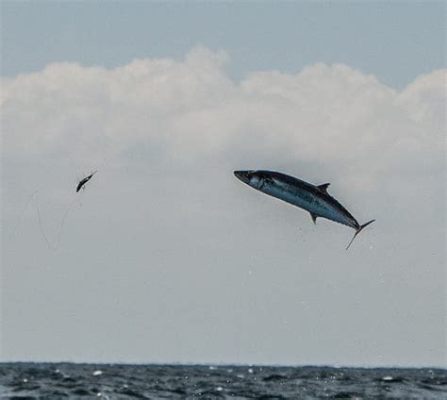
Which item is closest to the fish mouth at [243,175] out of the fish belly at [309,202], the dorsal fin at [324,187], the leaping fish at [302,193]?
the leaping fish at [302,193]

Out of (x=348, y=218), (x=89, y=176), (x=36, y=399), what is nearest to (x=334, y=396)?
(x=36, y=399)

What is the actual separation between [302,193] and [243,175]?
1.30 meters

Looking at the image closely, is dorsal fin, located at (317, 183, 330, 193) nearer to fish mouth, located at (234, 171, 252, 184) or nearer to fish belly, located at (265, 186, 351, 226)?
fish belly, located at (265, 186, 351, 226)

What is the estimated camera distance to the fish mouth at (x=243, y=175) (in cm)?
1995

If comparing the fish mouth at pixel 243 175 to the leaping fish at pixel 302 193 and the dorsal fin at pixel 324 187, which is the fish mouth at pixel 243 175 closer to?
the leaping fish at pixel 302 193

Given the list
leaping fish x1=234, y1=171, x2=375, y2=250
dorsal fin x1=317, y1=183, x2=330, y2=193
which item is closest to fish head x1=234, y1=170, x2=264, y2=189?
leaping fish x1=234, y1=171, x2=375, y2=250

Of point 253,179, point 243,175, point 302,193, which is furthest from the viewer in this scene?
point 302,193

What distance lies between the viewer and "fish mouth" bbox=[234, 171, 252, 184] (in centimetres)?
1995

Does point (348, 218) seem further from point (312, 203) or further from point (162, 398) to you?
point (162, 398)

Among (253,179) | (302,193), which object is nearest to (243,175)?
(253,179)

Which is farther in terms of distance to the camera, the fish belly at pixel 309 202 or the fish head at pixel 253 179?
the fish belly at pixel 309 202

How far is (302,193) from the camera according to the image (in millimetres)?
20688

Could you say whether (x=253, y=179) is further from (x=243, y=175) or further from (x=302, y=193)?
(x=302, y=193)

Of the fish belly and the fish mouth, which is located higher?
the fish mouth
